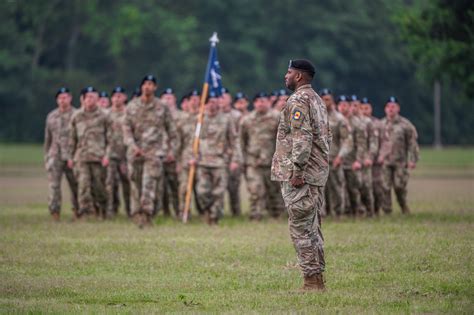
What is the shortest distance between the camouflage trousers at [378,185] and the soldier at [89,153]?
17.5 feet

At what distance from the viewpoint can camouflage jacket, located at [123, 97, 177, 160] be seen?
20906 mm

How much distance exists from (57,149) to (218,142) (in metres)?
2.90

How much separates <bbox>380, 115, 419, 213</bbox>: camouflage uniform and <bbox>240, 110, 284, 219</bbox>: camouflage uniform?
2.27 m

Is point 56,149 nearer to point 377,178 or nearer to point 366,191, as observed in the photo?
point 366,191

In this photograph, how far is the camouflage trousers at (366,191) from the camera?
950 inches

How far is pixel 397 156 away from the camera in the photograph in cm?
2495

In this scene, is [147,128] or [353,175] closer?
[147,128]

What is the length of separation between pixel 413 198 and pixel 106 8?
51.5 meters

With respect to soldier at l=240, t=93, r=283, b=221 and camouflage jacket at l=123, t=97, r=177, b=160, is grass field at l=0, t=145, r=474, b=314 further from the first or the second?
camouflage jacket at l=123, t=97, r=177, b=160

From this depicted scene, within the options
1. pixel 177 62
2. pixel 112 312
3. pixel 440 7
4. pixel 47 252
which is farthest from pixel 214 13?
pixel 112 312

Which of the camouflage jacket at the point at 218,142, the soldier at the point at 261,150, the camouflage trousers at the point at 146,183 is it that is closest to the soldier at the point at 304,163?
the camouflage trousers at the point at 146,183

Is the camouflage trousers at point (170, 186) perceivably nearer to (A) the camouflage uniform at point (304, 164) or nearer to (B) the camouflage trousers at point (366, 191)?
(B) the camouflage trousers at point (366, 191)

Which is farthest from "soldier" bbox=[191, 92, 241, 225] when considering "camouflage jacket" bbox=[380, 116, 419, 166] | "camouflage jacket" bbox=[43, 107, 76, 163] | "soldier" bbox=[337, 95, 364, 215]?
"camouflage jacket" bbox=[380, 116, 419, 166]

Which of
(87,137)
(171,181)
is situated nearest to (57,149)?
(87,137)
